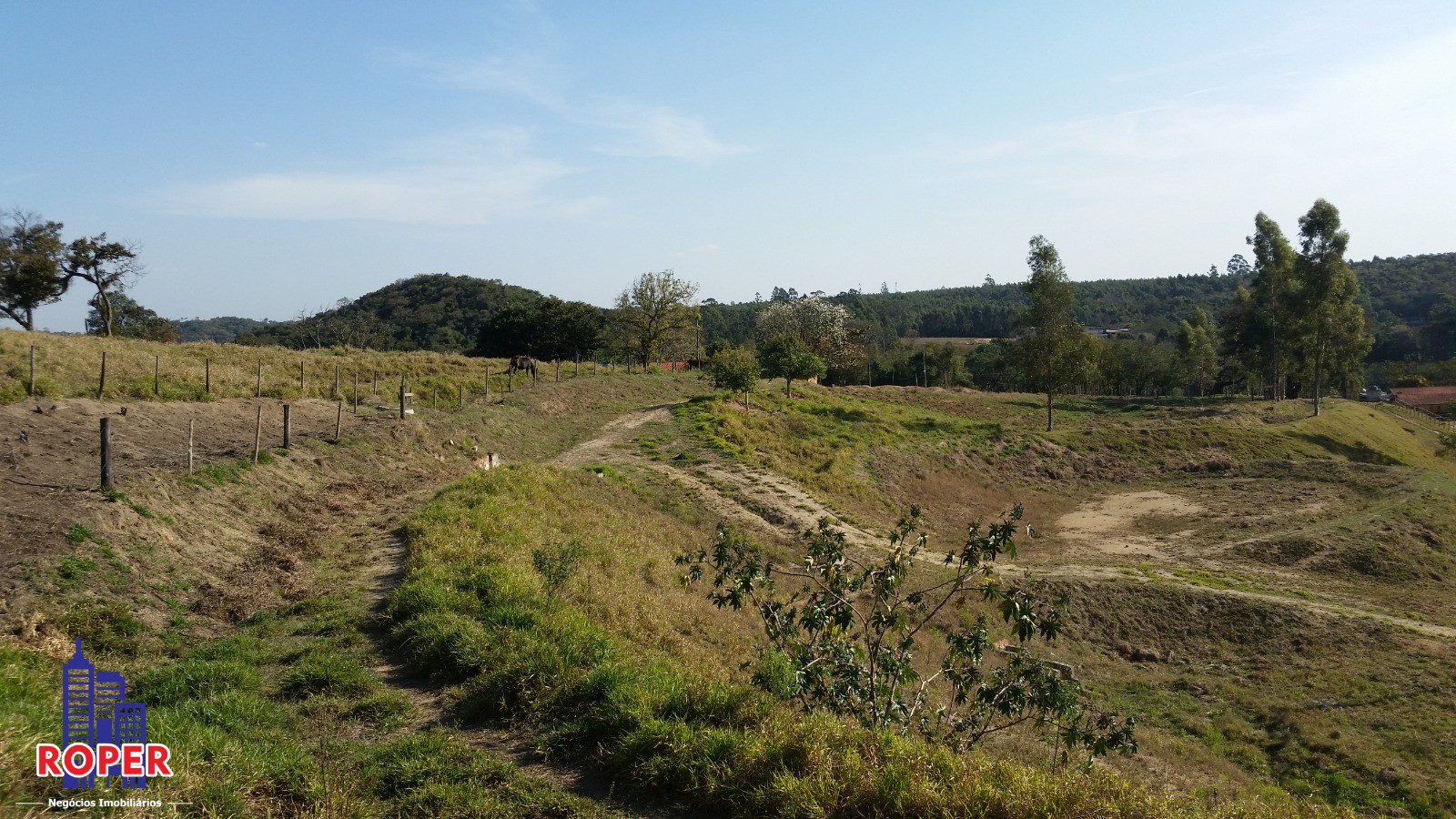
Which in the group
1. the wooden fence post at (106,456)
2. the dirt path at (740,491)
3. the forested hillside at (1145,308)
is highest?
the forested hillside at (1145,308)

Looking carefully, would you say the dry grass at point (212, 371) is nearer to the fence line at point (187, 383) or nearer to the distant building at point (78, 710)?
the fence line at point (187, 383)

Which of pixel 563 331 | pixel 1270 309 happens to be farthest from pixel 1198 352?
pixel 563 331

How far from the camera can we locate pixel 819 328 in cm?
7219

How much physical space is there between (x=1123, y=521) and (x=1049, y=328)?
17727 mm

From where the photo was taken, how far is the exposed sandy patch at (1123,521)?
29016mm

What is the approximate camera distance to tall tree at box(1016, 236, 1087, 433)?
47.2 meters

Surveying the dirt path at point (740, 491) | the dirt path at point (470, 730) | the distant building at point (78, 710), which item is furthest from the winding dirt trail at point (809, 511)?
the distant building at point (78, 710)

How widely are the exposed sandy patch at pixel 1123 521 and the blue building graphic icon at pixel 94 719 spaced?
94.5ft

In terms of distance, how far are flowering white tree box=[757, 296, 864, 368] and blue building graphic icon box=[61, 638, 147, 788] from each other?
63850 mm

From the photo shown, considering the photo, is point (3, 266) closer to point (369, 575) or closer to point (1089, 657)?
point (369, 575)

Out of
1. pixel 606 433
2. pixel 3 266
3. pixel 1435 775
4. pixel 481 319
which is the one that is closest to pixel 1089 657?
pixel 1435 775

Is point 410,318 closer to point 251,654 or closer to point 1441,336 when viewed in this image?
point 251,654

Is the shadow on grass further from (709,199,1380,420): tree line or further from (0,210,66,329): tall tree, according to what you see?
(0,210,66,329): tall tree

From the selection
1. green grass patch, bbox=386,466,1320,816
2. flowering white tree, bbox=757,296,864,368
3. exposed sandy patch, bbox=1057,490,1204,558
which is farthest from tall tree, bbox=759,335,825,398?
green grass patch, bbox=386,466,1320,816
